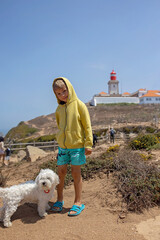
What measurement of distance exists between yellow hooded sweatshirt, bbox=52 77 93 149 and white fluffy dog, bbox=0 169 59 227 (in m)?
0.53

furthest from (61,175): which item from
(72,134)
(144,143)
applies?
(144,143)

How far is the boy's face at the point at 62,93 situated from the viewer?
3010 mm

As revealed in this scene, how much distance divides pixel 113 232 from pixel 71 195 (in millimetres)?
1322

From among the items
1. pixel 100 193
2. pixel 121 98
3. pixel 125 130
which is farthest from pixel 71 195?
pixel 121 98

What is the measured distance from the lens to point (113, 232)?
255 centimetres

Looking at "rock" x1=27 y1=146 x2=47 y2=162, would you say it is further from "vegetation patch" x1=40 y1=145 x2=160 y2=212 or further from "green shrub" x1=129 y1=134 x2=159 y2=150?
"vegetation patch" x1=40 y1=145 x2=160 y2=212

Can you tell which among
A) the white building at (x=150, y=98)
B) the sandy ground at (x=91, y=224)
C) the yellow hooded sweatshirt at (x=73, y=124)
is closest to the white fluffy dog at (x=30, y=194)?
the sandy ground at (x=91, y=224)

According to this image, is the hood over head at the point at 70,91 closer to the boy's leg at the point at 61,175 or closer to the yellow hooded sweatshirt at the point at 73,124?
the yellow hooded sweatshirt at the point at 73,124

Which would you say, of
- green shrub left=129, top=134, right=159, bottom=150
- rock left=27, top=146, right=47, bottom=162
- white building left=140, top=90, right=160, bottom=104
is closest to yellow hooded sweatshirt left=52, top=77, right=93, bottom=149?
green shrub left=129, top=134, right=159, bottom=150

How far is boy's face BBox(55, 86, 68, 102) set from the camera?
3010 mm

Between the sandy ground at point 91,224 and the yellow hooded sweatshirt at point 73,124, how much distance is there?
1050mm

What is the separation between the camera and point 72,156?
9.79 ft

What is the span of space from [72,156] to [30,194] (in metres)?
0.82

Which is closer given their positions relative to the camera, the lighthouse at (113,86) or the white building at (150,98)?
the white building at (150,98)
